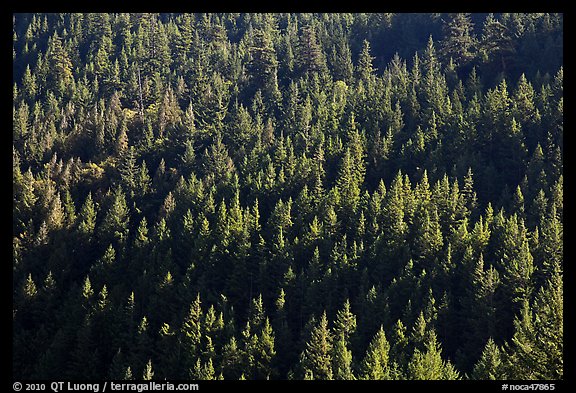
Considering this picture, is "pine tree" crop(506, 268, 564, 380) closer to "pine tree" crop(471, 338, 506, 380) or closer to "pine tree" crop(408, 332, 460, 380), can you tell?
"pine tree" crop(471, 338, 506, 380)

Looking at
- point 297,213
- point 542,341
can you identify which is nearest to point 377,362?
point 542,341

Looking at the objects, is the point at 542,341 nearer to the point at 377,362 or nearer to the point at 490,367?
the point at 490,367

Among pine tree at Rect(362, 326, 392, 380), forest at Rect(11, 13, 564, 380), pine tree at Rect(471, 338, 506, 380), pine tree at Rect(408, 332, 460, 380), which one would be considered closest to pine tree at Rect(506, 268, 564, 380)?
forest at Rect(11, 13, 564, 380)

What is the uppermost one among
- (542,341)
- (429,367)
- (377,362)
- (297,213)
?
(297,213)

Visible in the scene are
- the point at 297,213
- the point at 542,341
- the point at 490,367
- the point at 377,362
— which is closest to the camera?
the point at 542,341

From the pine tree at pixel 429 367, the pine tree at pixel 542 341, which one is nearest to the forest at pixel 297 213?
the pine tree at pixel 542 341

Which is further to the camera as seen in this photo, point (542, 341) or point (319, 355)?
point (319, 355)

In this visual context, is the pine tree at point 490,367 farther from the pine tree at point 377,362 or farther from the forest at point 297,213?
the pine tree at point 377,362

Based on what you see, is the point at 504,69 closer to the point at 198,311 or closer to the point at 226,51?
the point at 226,51
